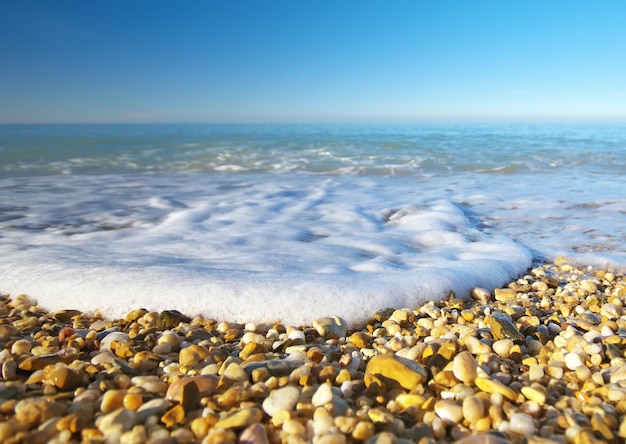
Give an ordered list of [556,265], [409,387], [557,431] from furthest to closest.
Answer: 1. [556,265]
2. [409,387]
3. [557,431]

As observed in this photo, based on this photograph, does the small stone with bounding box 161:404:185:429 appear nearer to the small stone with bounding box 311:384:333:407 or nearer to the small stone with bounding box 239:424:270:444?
the small stone with bounding box 239:424:270:444

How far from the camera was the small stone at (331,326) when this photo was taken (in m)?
2.02

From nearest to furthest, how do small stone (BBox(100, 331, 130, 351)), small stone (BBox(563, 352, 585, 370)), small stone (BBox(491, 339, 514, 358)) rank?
small stone (BBox(563, 352, 585, 370))
small stone (BBox(491, 339, 514, 358))
small stone (BBox(100, 331, 130, 351))

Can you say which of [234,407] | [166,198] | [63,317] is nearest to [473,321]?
[234,407]

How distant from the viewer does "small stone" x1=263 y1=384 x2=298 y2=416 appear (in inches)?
51.9

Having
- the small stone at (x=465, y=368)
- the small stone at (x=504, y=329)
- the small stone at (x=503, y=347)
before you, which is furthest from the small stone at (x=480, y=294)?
the small stone at (x=465, y=368)

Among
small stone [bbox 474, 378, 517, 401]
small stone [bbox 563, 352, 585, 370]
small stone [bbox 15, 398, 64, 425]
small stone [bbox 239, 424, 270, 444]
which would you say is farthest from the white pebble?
small stone [bbox 15, 398, 64, 425]

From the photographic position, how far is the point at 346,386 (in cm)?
147

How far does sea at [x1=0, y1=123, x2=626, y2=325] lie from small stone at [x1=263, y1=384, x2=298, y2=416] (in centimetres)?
79

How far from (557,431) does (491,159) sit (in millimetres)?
11565

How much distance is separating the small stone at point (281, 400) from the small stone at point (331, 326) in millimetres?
634

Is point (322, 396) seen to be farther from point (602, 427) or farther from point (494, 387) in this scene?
point (602, 427)

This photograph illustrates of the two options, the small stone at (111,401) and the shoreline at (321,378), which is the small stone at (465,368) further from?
the small stone at (111,401)

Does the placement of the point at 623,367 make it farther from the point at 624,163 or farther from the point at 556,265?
the point at 624,163
